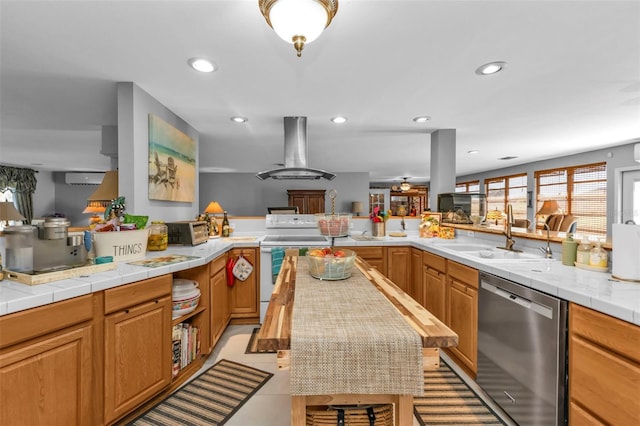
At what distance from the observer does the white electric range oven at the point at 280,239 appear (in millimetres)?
2969

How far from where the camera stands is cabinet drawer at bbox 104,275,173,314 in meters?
1.48

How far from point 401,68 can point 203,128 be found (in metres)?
2.60

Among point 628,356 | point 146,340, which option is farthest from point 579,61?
point 146,340

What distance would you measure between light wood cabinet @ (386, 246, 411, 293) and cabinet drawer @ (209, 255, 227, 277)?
5.72ft

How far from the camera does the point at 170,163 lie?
9.39 ft

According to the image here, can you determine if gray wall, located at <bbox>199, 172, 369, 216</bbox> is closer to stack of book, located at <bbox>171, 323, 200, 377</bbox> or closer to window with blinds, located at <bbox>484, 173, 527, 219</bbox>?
window with blinds, located at <bbox>484, 173, 527, 219</bbox>

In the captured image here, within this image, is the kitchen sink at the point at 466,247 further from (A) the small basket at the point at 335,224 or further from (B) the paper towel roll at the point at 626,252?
(A) the small basket at the point at 335,224

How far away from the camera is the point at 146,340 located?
169cm

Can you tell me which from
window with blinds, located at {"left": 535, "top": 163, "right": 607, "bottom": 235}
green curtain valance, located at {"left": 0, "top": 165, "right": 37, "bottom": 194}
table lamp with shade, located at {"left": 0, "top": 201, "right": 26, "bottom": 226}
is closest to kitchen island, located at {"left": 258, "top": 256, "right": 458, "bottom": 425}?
table lamp with shade, located at {"left": 0, "top": 201, "right": 26, "bottom": 226}

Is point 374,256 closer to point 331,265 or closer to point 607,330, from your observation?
point 331,265

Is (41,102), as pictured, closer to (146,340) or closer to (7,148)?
(146,340)

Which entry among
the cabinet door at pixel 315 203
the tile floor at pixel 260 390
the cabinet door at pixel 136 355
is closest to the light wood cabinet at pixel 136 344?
the cabinet door at pixel 136 355

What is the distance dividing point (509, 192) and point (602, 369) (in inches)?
317

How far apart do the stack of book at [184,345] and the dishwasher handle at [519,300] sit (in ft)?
6.95
